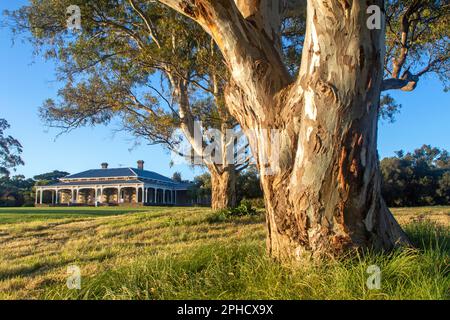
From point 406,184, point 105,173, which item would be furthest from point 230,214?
point 105,173

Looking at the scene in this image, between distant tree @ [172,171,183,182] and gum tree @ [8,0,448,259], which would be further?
distant tree @ [172,171,183,182]

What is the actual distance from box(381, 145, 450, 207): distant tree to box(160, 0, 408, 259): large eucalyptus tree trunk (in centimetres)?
2820

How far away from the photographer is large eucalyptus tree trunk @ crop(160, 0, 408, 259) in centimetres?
389

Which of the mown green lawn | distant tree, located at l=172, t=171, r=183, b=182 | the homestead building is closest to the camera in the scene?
the mown green lawn

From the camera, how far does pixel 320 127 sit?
3924mm

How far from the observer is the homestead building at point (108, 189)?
1754 inches

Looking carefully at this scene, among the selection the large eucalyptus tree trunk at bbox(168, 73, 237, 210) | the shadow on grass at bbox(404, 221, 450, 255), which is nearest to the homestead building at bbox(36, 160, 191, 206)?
the large eucalyptus tree trunk at bbox(168, 73, 237, 210)

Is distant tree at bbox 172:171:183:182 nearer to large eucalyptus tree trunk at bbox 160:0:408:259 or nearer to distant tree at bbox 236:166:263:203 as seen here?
distant tree at bbox 236:166:263:203

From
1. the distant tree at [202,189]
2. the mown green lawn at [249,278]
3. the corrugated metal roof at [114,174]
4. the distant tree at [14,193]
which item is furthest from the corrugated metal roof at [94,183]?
the mown green lawn at [249,278]

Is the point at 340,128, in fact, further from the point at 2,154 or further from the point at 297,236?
the point at 2,154

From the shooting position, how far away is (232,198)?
15.6 meters

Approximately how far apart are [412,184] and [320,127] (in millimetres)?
30837

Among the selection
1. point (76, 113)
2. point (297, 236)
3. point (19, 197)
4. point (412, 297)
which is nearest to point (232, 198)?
point (76, 113)

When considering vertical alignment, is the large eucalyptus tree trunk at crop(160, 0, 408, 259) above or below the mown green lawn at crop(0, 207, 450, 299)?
above
